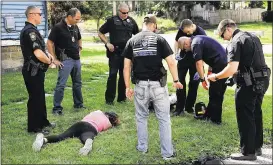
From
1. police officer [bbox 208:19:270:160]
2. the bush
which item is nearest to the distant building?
police officer [bbox 208:19:270:160]

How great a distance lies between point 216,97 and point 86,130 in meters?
2.36

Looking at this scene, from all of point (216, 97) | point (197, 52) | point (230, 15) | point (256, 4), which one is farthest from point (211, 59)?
point (256, 4)

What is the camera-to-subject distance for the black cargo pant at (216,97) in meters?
6.79

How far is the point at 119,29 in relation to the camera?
7996 mm

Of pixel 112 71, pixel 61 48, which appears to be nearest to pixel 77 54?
pixel 61 48

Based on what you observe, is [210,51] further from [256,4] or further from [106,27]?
[256,4]

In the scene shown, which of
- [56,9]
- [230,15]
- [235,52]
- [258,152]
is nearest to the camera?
[235,52]

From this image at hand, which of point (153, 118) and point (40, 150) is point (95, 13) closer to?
point (153, 118)

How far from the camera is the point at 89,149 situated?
5.25 meters

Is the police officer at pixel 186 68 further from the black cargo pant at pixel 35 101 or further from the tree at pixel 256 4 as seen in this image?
the tree at pixel 256 4

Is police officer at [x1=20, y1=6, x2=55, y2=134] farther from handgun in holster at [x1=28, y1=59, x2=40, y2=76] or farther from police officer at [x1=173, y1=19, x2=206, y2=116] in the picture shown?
police officer at [x1=173, y1=19, x2=206, y2=116]

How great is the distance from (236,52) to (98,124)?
234 centimetres

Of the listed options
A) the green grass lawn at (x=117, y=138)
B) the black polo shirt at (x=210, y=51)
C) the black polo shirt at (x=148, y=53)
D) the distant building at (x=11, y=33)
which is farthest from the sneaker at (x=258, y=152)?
the distant building at (x=11, y=33)

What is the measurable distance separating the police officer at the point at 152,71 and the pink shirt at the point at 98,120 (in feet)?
3.54
